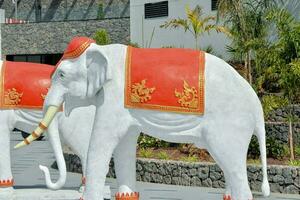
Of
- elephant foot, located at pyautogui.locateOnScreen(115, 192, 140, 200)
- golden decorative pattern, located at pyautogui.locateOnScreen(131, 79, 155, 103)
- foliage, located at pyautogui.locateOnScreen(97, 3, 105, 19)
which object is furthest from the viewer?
foliage, located at pyautogui.locateOnScreen(97, 3, 105, 19)

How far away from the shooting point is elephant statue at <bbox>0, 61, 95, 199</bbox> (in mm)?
7641

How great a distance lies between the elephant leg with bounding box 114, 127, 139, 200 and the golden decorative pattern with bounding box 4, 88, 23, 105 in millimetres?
2626

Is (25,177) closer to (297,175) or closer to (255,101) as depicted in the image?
(297,175)

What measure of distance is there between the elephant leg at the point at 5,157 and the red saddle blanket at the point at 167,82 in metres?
3.15

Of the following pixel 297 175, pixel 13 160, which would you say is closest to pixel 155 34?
pixel 13 160

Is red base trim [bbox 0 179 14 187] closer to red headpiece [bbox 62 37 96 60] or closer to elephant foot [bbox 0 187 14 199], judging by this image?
elephant foot [bbox 0 187 14 199]

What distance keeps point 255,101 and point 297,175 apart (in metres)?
4.03

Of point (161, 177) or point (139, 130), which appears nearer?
point (139, 130)

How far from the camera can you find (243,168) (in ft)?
17.0

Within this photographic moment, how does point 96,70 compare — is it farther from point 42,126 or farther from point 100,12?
point 100,12

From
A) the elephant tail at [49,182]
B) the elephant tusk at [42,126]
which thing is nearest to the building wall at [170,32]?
the elephant tail at [49,182]

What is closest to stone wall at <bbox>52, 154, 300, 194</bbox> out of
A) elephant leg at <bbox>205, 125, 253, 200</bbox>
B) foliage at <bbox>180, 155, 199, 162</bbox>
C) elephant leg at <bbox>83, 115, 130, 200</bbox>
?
foliage at <bbox>180, 155, 199, 162</bbox>

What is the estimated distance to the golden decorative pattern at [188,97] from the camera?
5.16 m

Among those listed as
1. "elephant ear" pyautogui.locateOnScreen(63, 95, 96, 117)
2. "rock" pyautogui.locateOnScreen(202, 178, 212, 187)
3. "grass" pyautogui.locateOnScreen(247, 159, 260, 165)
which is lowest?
"rock" pyautogui.locateOnScreen(202, 178, 212, 187)
